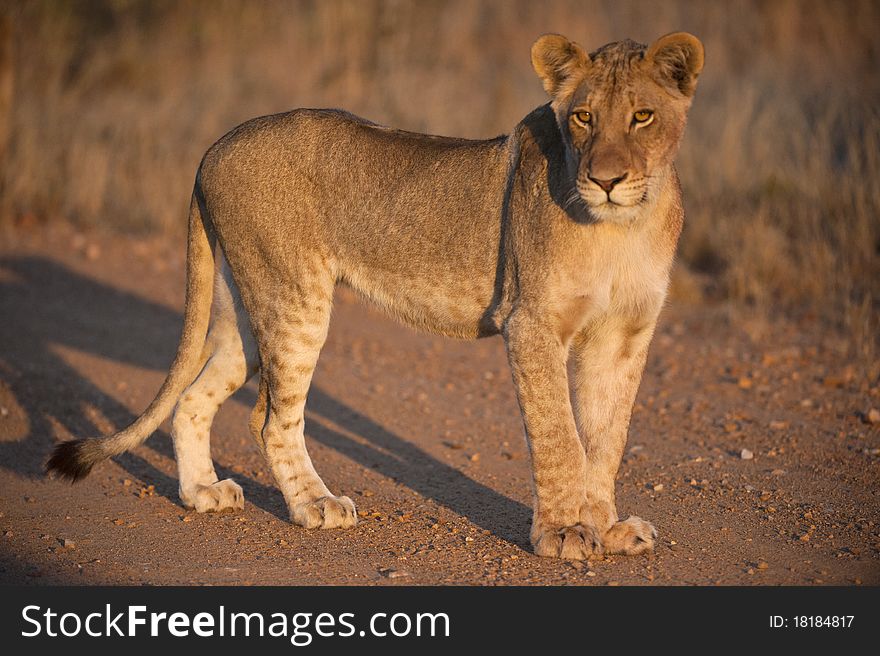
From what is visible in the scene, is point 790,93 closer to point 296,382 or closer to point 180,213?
point 180,213

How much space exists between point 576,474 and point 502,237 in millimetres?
1019

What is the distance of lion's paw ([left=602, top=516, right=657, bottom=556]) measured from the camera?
455 cm

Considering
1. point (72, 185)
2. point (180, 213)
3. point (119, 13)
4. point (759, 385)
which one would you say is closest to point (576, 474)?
point (759, 385)

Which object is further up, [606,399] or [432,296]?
[432,296]

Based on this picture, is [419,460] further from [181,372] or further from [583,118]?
[583,118]

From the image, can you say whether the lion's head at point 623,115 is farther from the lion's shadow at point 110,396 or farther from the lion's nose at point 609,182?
→ the lion's shadow at point 110,396

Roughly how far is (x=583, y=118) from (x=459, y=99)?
11006 millimetres

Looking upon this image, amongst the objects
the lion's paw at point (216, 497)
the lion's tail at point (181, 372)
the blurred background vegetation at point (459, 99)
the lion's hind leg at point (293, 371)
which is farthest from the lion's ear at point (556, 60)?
the blurred background vegetation at point (459, 99)

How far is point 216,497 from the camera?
523cm

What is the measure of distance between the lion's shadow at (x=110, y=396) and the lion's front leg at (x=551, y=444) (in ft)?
1.03

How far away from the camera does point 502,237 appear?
476 centimetres

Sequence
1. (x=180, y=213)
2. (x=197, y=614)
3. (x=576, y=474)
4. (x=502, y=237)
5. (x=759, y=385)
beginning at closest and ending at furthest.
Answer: (x=197, y=614)
(x=576, y=474)
(x=502, y=237)
(x=759, y=385)
(x=180, y=213)

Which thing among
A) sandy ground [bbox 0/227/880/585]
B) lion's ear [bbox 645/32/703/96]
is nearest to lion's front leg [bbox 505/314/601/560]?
sandy ground [bbox 0/227/880/585]

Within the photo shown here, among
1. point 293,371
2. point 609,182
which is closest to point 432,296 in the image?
point 293,371
